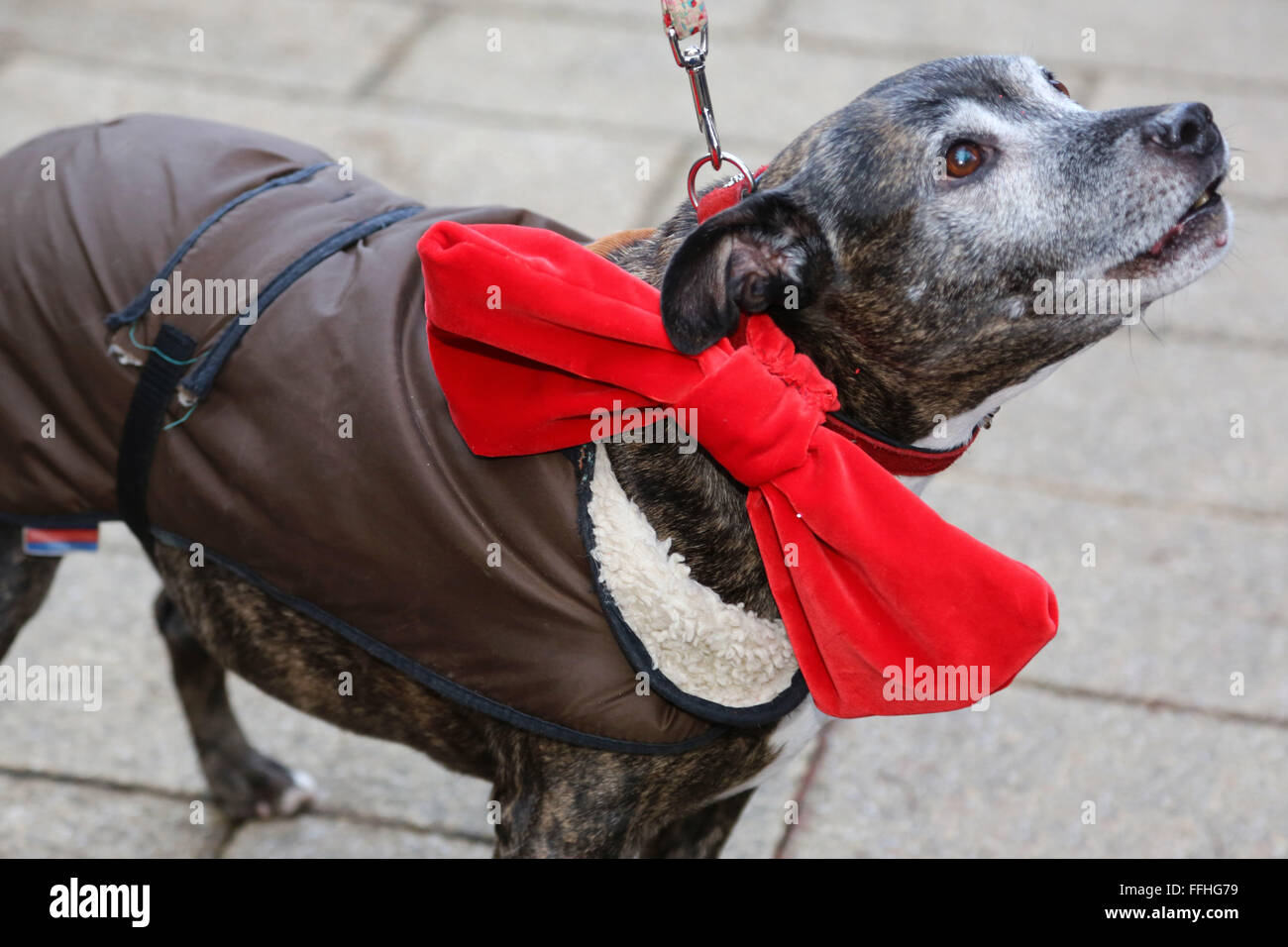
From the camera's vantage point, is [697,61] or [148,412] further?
[148,412]

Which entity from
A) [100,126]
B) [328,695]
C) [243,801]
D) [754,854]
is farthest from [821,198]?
[243,801]

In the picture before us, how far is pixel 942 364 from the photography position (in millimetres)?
2590

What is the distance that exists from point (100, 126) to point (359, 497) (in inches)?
44.1

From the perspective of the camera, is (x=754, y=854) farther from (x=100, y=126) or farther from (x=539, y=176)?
(x=539, y=176)

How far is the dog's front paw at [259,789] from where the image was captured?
377 cm

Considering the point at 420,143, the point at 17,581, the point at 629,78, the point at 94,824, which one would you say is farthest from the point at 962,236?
the point at 629,78

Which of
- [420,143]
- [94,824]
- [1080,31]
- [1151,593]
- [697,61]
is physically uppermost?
[697,61]

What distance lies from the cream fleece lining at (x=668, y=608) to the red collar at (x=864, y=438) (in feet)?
1.18

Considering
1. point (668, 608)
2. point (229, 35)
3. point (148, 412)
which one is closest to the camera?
point (668, 608)

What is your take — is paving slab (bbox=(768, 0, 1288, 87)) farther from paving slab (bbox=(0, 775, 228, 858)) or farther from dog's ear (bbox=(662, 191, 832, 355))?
paving slab (bbox=(0, 775, 228, 858))

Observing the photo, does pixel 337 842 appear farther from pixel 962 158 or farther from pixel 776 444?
pixel 962 158

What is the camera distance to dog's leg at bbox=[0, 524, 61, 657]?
10.3ft

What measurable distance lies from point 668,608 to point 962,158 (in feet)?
3.08

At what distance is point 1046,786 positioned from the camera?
154 inches
